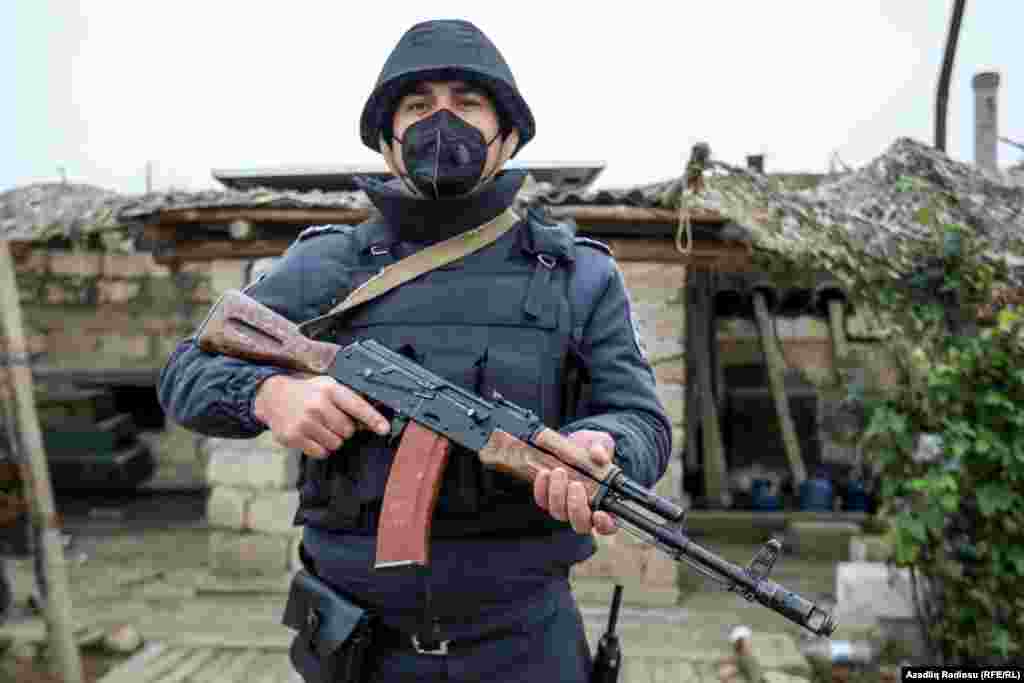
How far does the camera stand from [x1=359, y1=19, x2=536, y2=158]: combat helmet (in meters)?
1.80

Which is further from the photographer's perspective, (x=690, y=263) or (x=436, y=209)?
(x=690, y=263)

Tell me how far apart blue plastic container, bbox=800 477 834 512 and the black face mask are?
7046mm

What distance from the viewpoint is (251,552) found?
18.8 ft

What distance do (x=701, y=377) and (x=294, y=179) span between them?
4.32 metres

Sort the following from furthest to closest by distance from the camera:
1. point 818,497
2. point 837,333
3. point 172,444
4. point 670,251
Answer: point 837,333 → point 172,444 → point 818,497 → point 670,251

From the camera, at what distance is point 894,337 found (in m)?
4.21

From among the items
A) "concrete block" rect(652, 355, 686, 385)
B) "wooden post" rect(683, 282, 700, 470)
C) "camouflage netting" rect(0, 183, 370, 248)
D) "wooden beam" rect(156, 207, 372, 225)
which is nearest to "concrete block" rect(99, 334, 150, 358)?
"camouflage netting" rect(0, 183, 370, 248)

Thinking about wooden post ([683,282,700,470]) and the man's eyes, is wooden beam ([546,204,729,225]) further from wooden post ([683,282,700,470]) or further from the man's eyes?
wooden post ([683,282,700,470])

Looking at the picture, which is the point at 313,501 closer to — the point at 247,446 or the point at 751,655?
the point at 751,655

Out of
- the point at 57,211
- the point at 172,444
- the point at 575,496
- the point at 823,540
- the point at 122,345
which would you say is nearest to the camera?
the point at 575,496

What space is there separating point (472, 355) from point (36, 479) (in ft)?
9.64

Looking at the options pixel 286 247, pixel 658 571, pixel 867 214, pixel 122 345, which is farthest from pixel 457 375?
pixel 122 345

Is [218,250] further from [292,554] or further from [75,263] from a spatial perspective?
[75,263]

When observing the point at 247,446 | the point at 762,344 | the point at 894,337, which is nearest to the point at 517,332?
the point at 894,337
